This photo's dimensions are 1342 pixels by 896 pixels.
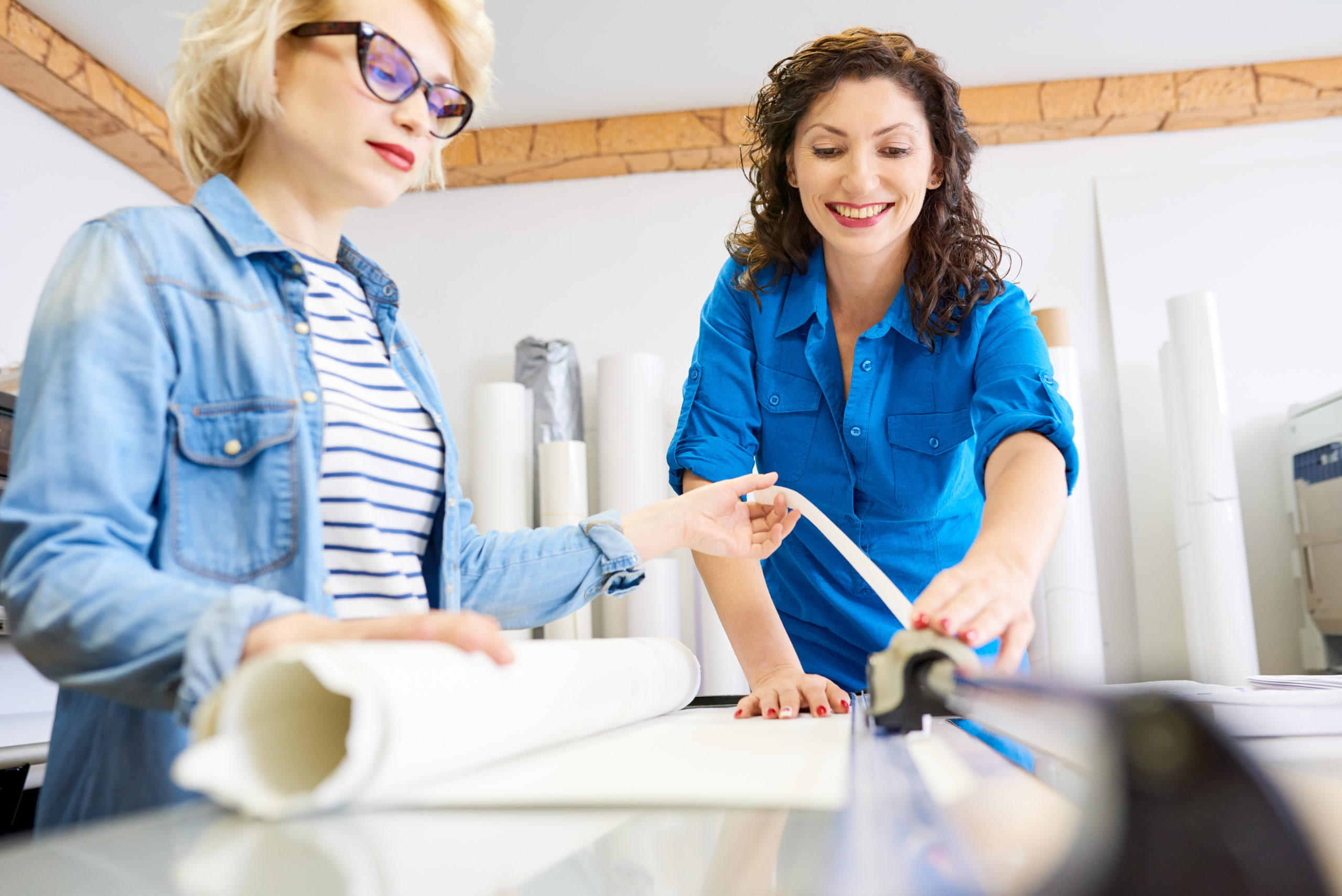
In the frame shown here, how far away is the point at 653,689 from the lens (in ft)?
2.92

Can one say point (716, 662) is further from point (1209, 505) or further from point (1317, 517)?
point (1317, 517)

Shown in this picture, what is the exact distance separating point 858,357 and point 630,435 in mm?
1896

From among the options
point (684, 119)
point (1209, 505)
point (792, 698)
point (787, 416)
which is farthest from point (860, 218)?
point (684, 119)

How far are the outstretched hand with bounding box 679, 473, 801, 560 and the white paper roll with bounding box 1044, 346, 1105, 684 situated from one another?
6.14ft

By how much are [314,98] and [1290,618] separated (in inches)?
131

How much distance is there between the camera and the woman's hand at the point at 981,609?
2.35ft

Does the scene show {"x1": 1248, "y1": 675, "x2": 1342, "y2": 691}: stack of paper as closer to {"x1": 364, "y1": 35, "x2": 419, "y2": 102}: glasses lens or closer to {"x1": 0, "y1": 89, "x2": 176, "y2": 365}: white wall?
{"x1": 364, "y1": 35, "x2": 419, "y2": 102}: glasses lens

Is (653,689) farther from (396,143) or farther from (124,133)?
(124,133)

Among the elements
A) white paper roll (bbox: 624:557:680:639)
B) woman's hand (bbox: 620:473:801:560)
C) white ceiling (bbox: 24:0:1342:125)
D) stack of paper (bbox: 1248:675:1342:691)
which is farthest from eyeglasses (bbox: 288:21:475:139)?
white paper roll (bbox: 624:557:680:639)

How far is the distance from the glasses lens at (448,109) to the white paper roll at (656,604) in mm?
2076

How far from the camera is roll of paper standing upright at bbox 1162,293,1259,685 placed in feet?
8.89

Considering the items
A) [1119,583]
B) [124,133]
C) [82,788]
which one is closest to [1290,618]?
[1119,583]

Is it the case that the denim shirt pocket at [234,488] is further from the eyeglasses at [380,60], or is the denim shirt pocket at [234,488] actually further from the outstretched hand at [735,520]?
the outstretched hand at [735,520]

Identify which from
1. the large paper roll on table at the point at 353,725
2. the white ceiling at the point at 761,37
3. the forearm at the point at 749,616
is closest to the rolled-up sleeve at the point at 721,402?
the forearm at the point at 749,616
